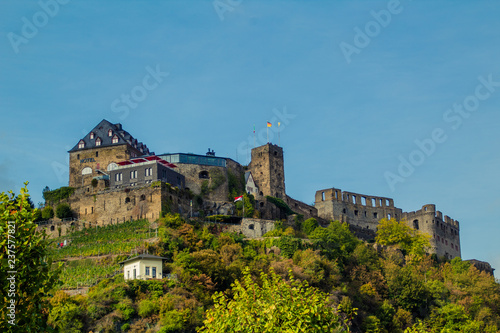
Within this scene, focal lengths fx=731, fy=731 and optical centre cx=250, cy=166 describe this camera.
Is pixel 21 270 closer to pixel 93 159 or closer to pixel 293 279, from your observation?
pixel 293 279

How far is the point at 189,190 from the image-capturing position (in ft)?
292

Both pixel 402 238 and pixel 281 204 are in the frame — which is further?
pixel 402 238

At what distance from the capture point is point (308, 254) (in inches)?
2968

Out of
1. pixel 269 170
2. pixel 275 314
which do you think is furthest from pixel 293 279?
pixel 269 170

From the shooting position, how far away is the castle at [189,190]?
82.9 meters

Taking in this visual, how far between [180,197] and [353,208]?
34547mm

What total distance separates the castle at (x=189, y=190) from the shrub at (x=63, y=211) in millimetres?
1139

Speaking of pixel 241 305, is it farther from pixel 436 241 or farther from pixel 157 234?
pixel 436 241

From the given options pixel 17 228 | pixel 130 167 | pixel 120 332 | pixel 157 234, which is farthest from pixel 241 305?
pixel 130 167

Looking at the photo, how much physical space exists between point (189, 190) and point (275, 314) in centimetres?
6162

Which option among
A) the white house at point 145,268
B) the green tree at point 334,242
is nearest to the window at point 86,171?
the white house at point 145,268

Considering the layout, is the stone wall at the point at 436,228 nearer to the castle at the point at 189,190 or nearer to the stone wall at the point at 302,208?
the castle at the point at 189,190

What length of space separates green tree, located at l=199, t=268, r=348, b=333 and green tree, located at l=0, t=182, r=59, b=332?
8.15 metres

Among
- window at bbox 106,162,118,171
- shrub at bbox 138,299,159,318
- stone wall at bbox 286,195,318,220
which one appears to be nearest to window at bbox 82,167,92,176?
window at bbox 106,162,118,171
